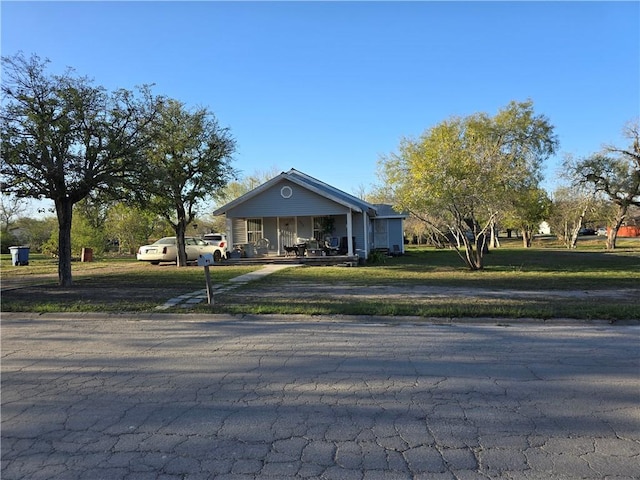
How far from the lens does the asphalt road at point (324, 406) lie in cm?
313

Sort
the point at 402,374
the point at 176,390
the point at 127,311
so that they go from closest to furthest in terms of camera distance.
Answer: the point at 176,390 → the point at 402,374 → the point at 127,311

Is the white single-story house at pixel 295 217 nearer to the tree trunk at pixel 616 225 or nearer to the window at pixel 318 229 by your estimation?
the window at pixel 318 229

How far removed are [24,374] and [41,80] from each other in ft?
33.0

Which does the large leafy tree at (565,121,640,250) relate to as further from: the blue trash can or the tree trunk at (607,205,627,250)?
the blue trash can

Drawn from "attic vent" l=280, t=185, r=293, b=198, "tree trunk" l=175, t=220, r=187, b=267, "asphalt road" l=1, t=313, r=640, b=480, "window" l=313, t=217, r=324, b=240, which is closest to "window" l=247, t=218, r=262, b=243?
"attic vent" l=280, t=185, r=293, b=198

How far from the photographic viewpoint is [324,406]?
414 cm

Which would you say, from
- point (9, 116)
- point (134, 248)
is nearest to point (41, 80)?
point (9, 116)

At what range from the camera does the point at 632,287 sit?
1253 cm

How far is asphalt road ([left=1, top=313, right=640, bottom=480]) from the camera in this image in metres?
3.13

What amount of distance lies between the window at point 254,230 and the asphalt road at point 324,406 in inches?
771

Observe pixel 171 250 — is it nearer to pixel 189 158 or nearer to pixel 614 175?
pixel 189 158

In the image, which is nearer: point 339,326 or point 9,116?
point 339,326

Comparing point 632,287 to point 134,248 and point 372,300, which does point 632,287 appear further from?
point 134,248

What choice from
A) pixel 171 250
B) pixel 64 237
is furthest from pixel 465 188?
pixel 171 250
